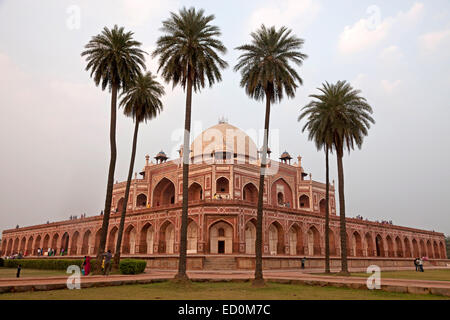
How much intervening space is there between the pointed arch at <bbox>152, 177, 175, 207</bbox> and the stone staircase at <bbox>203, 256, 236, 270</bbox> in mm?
22788

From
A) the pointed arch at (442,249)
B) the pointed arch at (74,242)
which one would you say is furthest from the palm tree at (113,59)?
the pointed arch at (442,249)

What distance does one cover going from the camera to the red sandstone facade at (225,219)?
38.1m

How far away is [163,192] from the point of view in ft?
176

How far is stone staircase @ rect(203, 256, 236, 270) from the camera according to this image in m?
30.6

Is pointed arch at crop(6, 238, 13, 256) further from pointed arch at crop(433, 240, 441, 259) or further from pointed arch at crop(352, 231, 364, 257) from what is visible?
pointed arch at crop(433, 240, 441, 259)

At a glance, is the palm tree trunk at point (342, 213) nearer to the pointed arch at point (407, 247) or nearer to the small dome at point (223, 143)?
the small dome at point (223, 143)

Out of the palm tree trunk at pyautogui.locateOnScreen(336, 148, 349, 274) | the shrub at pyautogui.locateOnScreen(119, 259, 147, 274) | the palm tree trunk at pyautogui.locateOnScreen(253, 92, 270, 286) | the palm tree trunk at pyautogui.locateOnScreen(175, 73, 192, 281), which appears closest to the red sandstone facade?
the shrub at pyautogui.locateOnScreen(119, 259, 147, 274)

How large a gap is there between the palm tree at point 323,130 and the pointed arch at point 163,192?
29531 millimetres

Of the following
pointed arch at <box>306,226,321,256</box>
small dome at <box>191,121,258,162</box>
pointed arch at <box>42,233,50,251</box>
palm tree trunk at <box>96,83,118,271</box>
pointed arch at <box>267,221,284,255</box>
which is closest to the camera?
palm tree trunk at <box>96,83,118,271</box>

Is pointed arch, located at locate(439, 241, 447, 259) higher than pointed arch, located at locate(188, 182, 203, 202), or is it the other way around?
pointed arch, located at locate(188, 182, 203, 202)

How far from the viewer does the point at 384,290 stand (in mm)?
13961

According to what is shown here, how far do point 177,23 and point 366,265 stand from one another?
37089 mm
